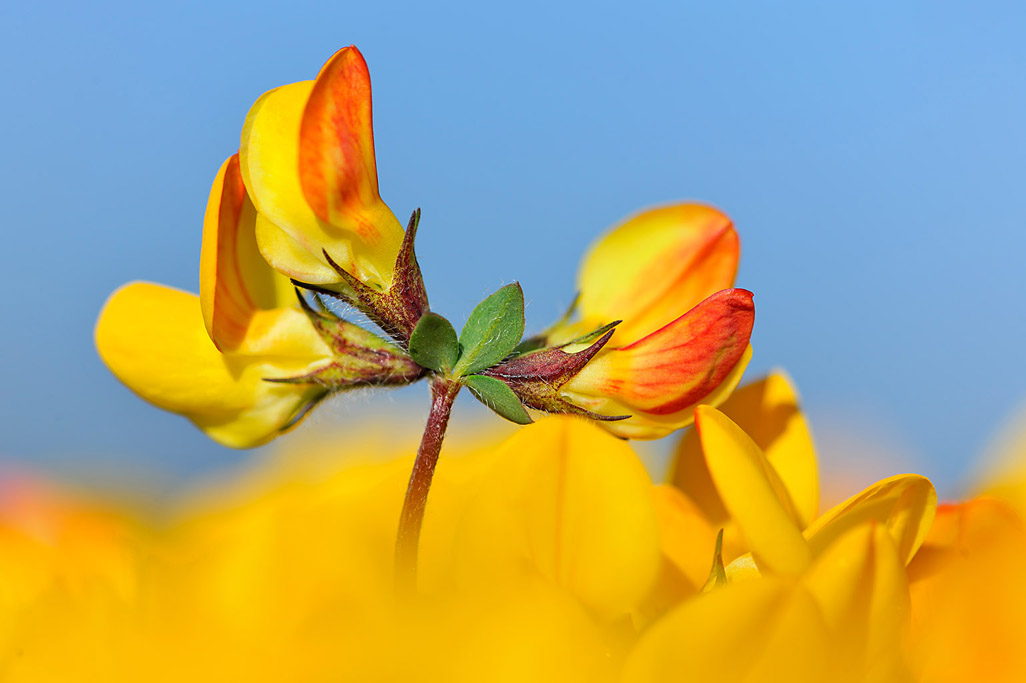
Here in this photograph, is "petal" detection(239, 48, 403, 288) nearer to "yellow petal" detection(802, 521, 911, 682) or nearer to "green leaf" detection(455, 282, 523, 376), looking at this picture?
"green leaf" detection(455, 282, 523, 376)

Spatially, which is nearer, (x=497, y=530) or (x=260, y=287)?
(x=497, y=530)

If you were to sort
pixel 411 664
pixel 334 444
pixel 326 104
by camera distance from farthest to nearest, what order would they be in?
pixel 334 444 < pixel 326 104 < pixel 411 664

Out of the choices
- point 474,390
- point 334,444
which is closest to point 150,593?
point 474,390

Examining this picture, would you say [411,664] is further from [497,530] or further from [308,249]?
[308,249]

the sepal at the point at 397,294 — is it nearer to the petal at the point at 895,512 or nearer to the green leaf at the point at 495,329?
the green leaf at the point at 495,329

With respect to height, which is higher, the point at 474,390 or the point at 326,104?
the point at 326,104

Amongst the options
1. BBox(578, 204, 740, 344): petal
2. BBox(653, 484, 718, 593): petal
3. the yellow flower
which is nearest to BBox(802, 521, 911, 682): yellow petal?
the yellow flower

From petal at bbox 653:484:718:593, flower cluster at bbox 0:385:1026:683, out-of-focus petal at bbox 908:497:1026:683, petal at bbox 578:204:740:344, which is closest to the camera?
flower cluster at bbox 0:385:1026:683

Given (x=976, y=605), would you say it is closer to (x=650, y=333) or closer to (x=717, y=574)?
(x=717, y=574)
